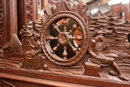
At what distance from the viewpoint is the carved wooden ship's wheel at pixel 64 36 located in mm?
954

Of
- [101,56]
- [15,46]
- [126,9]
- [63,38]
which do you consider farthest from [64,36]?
[126,9]

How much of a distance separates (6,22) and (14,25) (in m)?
0.07

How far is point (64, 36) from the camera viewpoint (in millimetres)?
989

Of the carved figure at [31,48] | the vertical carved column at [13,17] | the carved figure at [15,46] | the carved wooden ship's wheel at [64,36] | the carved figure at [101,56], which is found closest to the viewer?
the carved figure at [101,56]

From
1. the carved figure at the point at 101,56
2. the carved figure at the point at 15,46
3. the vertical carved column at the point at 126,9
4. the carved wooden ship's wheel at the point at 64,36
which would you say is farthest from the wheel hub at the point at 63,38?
the vertical carved column at the point at 126,9

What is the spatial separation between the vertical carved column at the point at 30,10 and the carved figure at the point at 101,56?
32.1 inches

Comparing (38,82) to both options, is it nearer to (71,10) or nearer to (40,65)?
(40,65)

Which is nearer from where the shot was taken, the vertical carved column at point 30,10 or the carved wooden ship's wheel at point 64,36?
the carved wooden ship's wheel at point 64,36

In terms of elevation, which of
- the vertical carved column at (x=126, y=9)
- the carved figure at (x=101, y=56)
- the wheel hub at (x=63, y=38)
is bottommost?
the carved figure at (x=101, y=56)

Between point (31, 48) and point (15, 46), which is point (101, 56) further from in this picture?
point (15, 46)

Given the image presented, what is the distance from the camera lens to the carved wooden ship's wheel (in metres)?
0.95

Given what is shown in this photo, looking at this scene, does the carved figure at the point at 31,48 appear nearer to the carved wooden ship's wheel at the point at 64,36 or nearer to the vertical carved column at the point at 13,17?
the carved wooden ship's wheel at the point at 64,36

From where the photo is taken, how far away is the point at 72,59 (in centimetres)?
97

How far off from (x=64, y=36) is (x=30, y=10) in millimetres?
703
